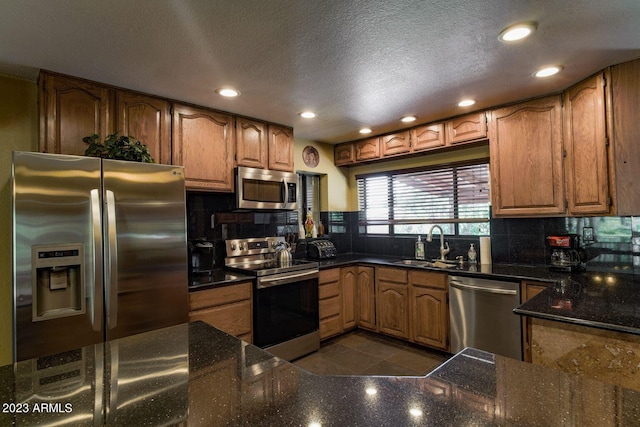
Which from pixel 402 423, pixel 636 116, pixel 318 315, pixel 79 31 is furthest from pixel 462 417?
pixel 318 315

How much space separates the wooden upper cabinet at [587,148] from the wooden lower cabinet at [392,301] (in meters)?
1.56

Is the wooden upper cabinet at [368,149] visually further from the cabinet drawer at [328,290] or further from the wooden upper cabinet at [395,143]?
the cabinet drawer at [328,290]

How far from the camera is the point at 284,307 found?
291 centimetres

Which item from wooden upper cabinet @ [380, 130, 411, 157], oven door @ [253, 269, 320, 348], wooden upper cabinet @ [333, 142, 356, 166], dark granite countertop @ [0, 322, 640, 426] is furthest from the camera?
wooden upper cabinet @ [333, 142, 356, 166]

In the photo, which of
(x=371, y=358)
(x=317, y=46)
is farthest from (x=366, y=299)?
(x=317, y=46)

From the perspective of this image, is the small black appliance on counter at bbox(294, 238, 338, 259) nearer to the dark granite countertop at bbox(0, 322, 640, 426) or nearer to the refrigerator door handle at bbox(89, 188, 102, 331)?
the refrigerator door handle at bbox(89, 188, 102, 331)

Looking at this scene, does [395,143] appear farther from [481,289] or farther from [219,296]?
[219,296]

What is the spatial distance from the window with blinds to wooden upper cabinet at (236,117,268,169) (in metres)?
1.58

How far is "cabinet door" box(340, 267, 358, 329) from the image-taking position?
3551mm

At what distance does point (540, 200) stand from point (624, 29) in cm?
127

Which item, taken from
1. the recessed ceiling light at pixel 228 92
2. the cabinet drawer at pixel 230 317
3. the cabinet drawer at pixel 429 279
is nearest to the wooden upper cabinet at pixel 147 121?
the recessed ceiling light at pixel 228 92

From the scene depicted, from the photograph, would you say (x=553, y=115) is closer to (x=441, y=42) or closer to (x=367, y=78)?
(x=441, y=42)

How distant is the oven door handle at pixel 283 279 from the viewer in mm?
2739

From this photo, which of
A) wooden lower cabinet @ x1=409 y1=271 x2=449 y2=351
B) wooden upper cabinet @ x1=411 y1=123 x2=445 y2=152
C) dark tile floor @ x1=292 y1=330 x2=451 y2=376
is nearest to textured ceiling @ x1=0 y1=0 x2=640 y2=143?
wooden upper cabinet @ x1=411 y1=123 x2=445 y2=152
